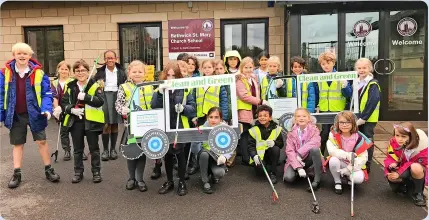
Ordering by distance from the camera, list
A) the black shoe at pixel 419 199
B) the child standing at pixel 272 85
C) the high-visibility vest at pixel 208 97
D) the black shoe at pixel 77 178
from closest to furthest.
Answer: the black shoe at pixel 419 199
the black shoe at pixel 77 178
the high-visibility vest at pixel 208 97
the child standing at pixel 272 85

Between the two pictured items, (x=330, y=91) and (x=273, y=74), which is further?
(x=273, y=74)

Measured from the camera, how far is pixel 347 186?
4242 mm

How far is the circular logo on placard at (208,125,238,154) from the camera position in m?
3.93

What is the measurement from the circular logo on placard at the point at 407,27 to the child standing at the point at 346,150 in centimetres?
503

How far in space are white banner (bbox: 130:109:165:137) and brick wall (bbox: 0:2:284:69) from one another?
567 cm

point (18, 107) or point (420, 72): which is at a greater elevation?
point (420, 72)

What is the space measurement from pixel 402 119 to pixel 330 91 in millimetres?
4539

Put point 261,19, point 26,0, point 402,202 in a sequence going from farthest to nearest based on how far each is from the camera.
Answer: point 26,0, point 261,19, point 402,202

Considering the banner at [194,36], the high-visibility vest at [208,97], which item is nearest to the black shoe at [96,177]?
the high-visibility vest at [208,97]

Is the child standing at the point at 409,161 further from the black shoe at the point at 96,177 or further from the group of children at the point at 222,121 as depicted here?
the black shoe at the point at 96,177

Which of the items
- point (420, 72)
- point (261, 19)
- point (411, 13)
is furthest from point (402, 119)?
point (261, 19)

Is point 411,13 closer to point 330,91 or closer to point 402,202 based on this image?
point 330,91

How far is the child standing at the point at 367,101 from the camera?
15.0ft

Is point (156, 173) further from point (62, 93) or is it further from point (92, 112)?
point (62, 93)
